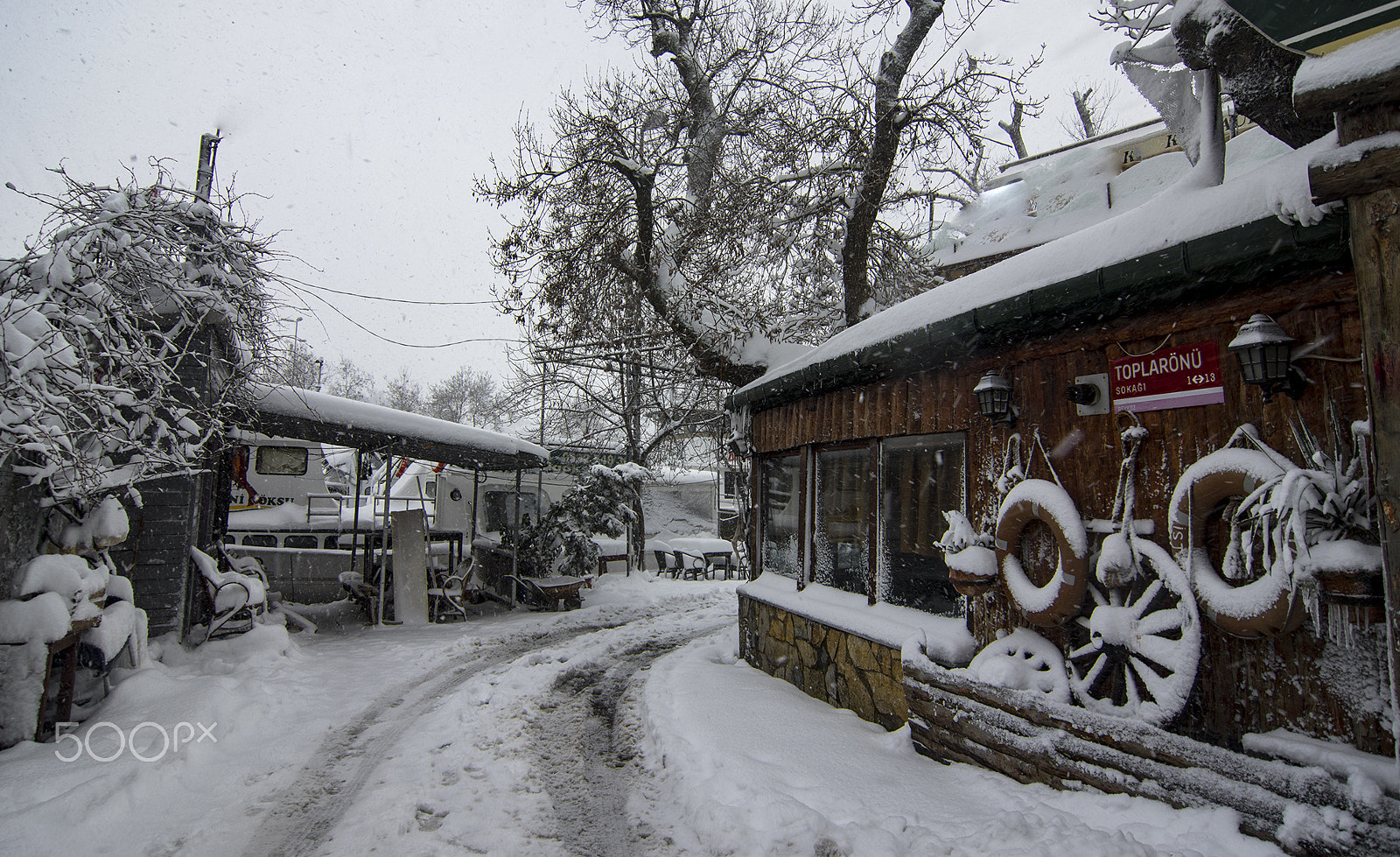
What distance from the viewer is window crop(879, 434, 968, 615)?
4516mm

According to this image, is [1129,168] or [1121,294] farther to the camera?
[1129,168]

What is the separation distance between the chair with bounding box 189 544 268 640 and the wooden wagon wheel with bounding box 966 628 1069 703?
718 cm

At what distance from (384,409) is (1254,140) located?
11721mm

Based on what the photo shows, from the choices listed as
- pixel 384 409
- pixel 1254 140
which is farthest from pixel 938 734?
pixel 384 409

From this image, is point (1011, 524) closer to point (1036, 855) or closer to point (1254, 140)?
point (1036, 855)

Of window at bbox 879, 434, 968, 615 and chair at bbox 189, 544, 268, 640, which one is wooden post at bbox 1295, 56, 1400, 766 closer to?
window at bbox 879, 434, 968, 615

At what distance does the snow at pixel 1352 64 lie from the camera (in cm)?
212

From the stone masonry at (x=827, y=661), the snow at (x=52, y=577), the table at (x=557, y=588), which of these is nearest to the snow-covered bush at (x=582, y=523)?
Result: the table at (x=557, y=588)

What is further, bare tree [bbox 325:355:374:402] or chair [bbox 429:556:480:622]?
bare tree [bbox 325:355:374:402]

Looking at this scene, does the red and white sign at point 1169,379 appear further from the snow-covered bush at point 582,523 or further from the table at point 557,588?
the snow-covered bush at point 582,523

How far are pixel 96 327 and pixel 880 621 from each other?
5881mm

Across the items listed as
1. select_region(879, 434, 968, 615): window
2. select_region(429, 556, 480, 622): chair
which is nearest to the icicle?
select_region(879, 434, 968, 615): window

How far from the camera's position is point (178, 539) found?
20.8ft

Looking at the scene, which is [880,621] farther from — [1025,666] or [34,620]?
[34,620]
